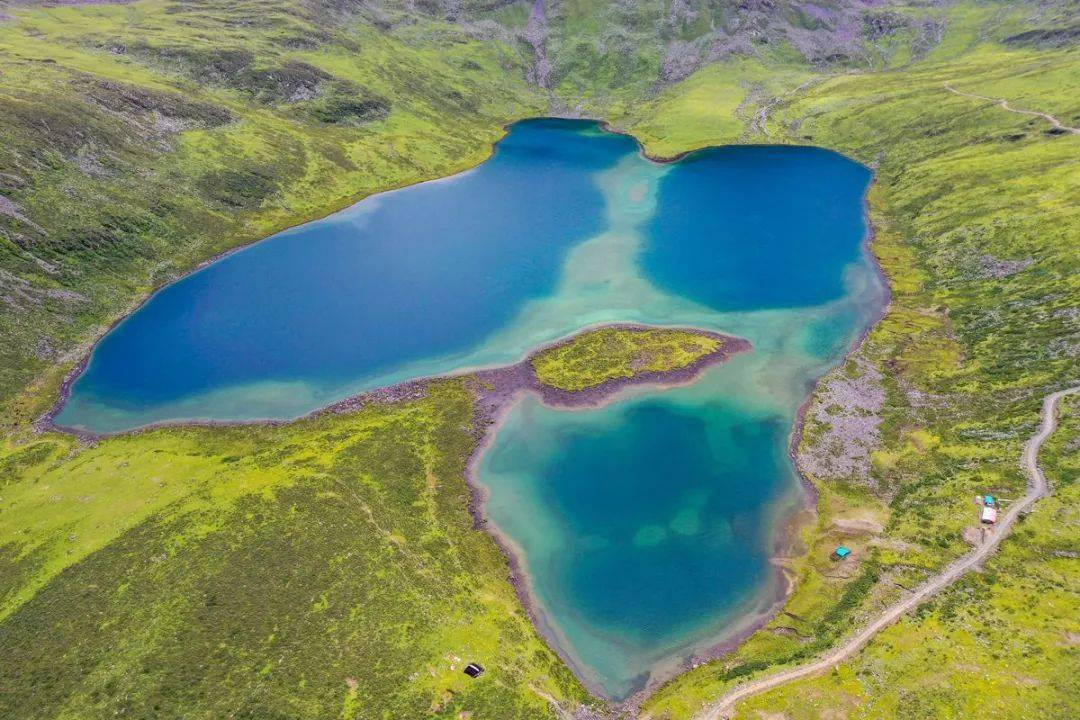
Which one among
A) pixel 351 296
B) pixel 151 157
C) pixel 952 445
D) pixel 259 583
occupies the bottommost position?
pixel 351 296

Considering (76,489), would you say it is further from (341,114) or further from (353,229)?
(341,114)

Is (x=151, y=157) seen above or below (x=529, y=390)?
above

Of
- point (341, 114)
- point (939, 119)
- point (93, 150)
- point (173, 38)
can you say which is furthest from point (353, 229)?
point (939, 119)

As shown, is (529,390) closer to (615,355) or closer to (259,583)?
(615,355)

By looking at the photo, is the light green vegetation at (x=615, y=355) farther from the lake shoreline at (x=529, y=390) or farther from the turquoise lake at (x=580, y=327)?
the turquoise lake at (x=580, y=327)

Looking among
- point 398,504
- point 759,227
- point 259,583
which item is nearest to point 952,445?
point 398,504

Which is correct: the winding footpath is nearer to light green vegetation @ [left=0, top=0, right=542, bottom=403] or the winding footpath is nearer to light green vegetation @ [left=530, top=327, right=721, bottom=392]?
light green vegetation @ [left=530, top=327, right=721, bottom=392]

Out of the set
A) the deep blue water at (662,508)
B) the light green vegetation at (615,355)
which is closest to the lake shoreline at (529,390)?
the light green vegetation at (615,355)
